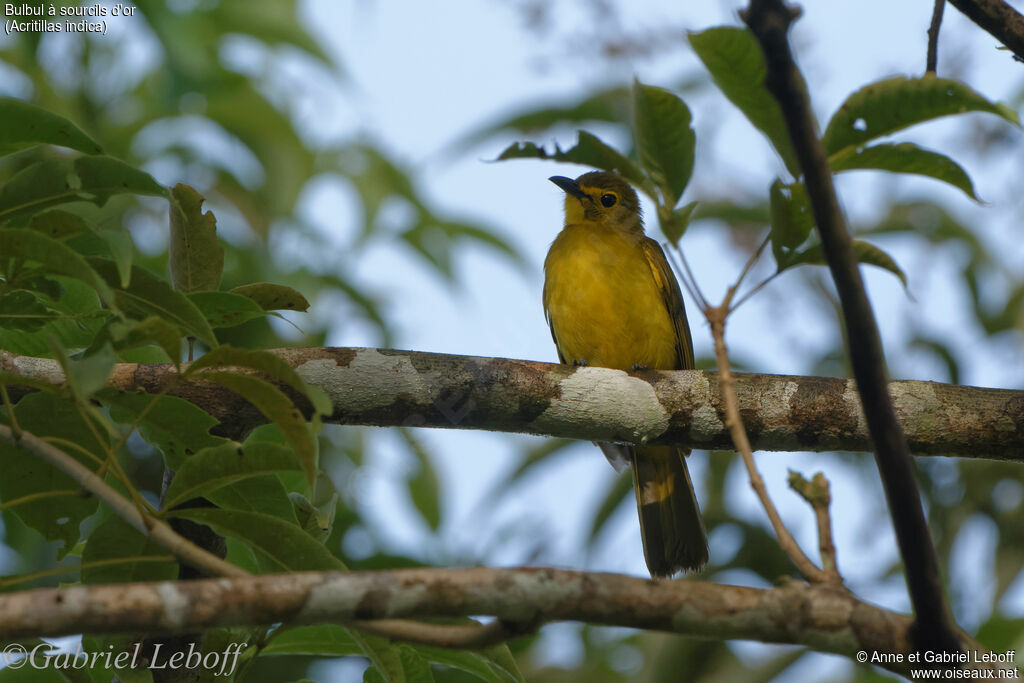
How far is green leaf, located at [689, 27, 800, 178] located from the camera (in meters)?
1.96

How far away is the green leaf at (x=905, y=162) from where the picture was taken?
80.0 inches

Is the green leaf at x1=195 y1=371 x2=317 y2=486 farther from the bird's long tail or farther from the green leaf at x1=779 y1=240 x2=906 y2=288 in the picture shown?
the bird's long tail

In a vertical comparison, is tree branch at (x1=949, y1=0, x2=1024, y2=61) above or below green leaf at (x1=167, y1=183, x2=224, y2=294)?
above

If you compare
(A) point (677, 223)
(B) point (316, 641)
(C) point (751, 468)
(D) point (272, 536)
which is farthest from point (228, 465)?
(A) point (677, 223)


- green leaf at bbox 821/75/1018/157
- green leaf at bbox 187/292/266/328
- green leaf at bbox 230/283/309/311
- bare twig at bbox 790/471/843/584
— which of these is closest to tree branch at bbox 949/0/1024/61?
green leaf at bbox 821/75/1018/157

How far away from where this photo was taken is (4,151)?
6.43 ft

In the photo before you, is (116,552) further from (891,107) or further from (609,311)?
(609,311)

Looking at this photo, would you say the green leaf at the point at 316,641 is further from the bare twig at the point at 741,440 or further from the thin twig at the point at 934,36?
the thin twig at the point at 934,36

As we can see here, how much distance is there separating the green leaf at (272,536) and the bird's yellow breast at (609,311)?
105 inches

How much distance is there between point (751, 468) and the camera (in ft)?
5.66

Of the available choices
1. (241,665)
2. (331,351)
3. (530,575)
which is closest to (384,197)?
(331,351)

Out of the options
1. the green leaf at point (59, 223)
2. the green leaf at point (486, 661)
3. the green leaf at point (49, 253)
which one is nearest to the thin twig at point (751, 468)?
the green leaf at point (486, 661)

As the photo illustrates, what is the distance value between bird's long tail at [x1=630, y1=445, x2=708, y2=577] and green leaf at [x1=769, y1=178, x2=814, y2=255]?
1.84 metres

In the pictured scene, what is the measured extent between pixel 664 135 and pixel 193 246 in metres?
1.12
